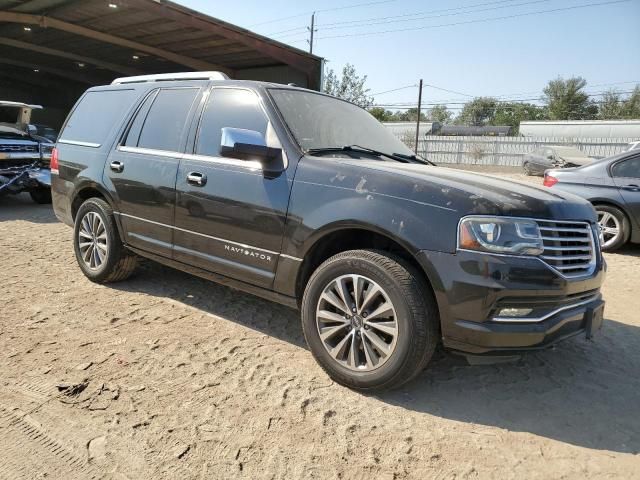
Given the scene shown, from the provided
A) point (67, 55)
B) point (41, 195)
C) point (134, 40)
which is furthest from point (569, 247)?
point (67, 55)

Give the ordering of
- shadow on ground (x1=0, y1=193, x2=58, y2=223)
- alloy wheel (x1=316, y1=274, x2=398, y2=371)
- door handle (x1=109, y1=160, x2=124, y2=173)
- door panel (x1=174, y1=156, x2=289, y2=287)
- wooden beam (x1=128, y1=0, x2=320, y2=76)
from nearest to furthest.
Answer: alloy wheel (x1=316, y1=274, x2=398, y2=371), door panel (x1=174, y1=156, x2=289, y2=287), door handle (x1=109, y1=160, x2=124, y2=173), shadow on ground (x1=0, y1=193, x2=58, y2=223), wooden beam (x1=128, y1=0, x2=320, y2=76)

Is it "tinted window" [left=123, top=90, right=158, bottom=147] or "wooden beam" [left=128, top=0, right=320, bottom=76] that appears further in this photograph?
"wooden beam" [left=128, top=0, right=320, bottom=76]

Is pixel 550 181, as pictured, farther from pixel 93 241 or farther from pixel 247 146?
pixel 93 241

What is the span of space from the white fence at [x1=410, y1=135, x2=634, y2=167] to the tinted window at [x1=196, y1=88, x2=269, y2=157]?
97.8ft

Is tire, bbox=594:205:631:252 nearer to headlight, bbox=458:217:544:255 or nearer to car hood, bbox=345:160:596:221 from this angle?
car hood, bbox=345:160:596:221

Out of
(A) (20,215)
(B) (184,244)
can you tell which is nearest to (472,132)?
(A) (20,215)

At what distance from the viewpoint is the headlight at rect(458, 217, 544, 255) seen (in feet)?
8.70

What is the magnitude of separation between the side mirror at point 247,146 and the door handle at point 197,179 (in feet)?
1.41

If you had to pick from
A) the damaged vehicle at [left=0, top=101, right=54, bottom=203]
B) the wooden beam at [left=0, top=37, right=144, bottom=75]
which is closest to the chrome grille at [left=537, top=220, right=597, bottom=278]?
the damaged vehicle at [left=0, top=101, right=54, bottom=203]

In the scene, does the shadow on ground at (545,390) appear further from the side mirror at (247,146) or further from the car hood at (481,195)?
the side mirror at (247,146)

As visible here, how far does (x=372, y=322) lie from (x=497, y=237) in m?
0.85

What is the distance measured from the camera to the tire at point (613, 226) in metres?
7.16

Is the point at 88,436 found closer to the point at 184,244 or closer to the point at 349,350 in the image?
the point at 349,350

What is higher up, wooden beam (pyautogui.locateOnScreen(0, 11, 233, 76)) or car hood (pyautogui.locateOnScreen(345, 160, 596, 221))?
wooden beam (pyautogui.locateOnScreen(0, 11, 233, 76))
